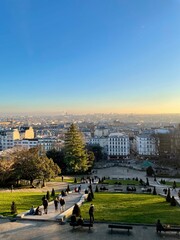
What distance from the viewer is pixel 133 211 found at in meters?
24.9

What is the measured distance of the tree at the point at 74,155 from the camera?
70.8 m

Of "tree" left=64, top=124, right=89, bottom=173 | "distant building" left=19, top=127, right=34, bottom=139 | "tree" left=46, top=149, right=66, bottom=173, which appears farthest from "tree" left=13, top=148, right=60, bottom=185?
"distant building" left=19, top=127, right=34, bottom=139

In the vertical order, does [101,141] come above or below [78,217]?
below

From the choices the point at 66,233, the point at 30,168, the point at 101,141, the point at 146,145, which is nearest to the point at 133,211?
the point at 66,233

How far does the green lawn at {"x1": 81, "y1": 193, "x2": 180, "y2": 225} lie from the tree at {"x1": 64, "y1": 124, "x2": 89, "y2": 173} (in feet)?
134

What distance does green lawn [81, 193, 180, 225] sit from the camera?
2195 cm

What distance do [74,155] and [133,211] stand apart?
4692 cm

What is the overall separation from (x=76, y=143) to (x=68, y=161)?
15.2 feet

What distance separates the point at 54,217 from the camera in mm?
22094

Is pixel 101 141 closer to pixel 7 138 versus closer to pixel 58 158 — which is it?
pixel 7 138

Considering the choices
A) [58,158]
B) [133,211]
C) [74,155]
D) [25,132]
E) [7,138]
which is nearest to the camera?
[133,211]

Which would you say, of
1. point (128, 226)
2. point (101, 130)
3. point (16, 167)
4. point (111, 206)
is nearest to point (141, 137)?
point (101, 130)

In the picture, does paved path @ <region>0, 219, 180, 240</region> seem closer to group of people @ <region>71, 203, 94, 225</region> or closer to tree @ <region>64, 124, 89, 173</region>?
group of people @ <region>71, 203, 94, 225</region>

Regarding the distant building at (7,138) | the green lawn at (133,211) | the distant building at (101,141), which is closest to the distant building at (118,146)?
the distant building at (101,141)
